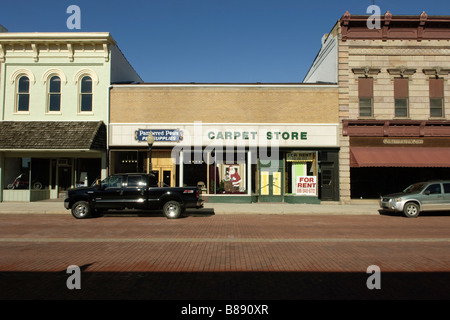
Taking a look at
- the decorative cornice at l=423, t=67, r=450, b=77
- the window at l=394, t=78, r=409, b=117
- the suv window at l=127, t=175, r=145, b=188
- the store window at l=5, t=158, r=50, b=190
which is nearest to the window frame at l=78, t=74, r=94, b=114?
the store window at l=5, t=158, r=50, b=190

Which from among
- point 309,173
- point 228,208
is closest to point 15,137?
point 228,208

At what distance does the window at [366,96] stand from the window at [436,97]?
3643 millimetres

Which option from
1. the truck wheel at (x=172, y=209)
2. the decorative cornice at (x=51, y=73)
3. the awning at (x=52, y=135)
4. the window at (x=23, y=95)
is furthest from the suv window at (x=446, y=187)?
the window at (x=23, y=95)

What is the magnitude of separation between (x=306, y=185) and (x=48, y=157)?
15753mm

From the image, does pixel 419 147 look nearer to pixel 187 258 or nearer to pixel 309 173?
pixel 309 173

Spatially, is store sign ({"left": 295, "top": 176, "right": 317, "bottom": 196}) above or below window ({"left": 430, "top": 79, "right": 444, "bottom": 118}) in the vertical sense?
below

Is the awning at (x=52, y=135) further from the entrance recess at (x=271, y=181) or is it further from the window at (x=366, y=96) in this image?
the window at (x=366, y=96)

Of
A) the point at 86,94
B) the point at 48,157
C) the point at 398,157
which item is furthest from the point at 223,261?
the point at 48,157

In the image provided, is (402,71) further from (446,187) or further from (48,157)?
(48,157)

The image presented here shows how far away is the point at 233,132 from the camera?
795 inches

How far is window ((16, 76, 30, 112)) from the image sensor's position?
20406 mm

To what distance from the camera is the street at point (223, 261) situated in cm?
521

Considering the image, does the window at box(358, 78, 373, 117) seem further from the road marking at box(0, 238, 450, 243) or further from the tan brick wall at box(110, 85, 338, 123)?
the road marking at box(0, 238, 450, 243)

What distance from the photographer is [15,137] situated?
19109mm
